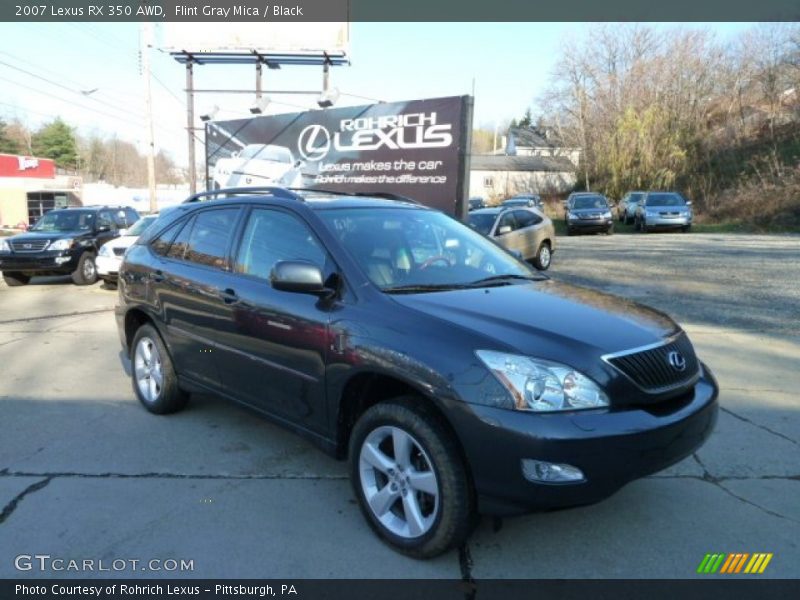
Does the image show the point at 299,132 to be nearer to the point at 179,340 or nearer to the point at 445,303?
the point at 179,340

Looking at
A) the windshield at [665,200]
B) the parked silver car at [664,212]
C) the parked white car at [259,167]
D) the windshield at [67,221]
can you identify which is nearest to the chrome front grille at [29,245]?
the windshield at [67,221]

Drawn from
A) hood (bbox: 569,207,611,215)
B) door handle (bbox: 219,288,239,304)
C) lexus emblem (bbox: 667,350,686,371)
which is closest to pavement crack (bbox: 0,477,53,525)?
door handle (bbox: 219,288,239,304)

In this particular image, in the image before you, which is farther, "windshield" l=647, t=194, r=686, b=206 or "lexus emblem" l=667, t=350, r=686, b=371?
"windshield" l=647, t=194, r=686, b=206

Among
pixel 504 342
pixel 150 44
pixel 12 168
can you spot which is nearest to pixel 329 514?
pixel 504 342

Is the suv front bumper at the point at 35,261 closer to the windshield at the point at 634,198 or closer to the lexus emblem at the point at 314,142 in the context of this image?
the lexus emblem at the point at 314,142

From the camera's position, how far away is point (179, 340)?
15.6 feet

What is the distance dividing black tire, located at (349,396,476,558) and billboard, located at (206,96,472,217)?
842cm

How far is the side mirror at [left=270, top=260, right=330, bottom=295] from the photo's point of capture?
338 centimetres

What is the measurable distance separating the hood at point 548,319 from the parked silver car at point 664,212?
23.9 m

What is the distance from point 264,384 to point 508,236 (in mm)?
9219

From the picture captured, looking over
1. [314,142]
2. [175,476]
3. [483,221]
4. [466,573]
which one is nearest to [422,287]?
[466,573]

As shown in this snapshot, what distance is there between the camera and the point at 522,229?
13.2 metres

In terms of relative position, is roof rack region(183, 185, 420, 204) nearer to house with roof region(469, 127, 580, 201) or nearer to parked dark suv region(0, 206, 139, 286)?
parked dark suv region(0, 206, 139, 286)

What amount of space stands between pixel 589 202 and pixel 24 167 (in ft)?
150
